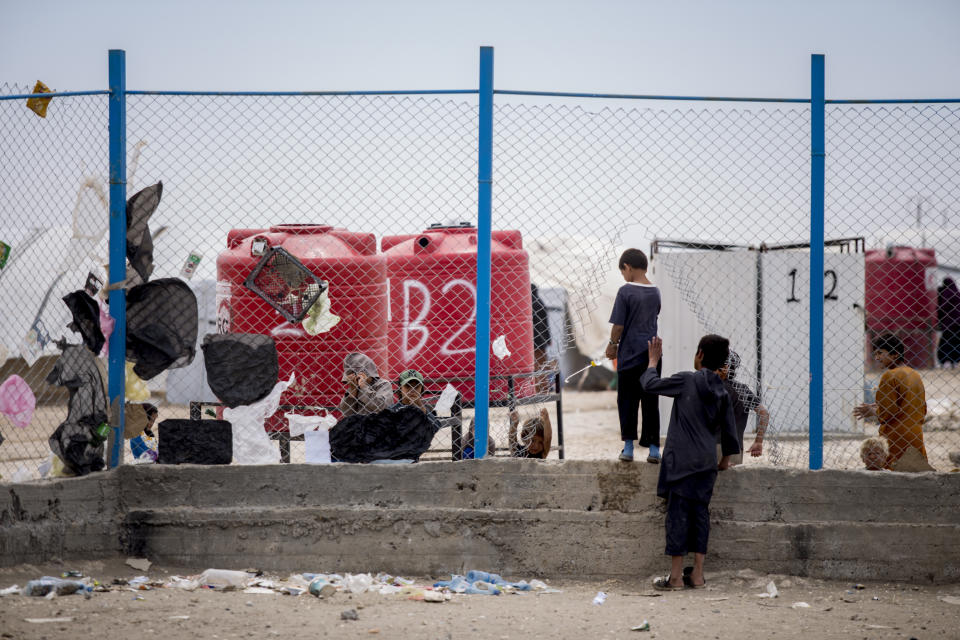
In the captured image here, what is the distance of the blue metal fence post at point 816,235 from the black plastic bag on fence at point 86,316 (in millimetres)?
3871

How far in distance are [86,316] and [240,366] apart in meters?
0.87

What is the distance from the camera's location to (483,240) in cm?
506

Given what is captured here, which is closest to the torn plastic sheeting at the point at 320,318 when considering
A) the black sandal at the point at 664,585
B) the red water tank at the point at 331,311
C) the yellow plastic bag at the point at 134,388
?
the red water tank at the point at 331,311

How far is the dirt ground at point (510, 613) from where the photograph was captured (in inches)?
153

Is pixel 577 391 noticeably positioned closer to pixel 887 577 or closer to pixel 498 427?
pixel 498 427

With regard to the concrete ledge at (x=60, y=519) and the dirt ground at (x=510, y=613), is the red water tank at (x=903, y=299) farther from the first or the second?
the concrete ledge at (x=60, y=519)

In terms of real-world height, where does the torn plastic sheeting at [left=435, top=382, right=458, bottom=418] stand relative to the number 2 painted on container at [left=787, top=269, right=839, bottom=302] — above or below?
below

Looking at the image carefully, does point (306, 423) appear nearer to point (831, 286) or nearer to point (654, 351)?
point (654, 351)

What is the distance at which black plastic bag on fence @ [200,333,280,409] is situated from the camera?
525 cm

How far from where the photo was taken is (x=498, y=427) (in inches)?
273

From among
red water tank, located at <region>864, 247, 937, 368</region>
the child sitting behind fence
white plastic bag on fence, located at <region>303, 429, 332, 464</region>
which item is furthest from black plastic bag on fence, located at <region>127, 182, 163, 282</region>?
red water tank, located at <region>864, 247, 937, 368</region>

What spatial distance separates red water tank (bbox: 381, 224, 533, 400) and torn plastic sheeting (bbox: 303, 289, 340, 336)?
0.82 m

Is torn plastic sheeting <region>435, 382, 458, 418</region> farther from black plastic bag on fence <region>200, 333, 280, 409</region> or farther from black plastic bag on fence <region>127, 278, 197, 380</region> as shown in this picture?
black plastic bag on fence <region>127, 278, 197, 380</region>

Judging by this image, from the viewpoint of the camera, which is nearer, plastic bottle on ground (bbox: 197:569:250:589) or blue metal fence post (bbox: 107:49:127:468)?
plastic bottle on ground (bbox: 197:569:250:589)
